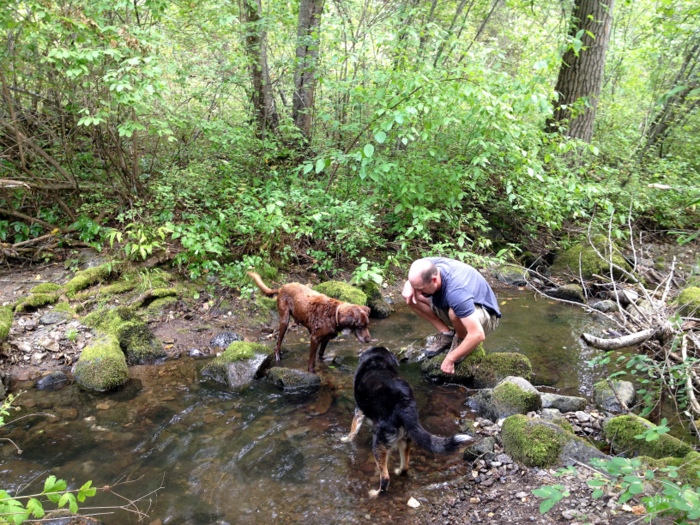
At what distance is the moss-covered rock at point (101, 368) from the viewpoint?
18.6ft

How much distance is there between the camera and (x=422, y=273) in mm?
5176

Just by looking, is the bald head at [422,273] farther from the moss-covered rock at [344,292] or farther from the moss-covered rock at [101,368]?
the moss-covered rock at [101,368]

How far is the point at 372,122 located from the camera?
7.04 metres

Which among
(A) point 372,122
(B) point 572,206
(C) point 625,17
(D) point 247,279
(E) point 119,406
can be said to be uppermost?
(C) point 625,17

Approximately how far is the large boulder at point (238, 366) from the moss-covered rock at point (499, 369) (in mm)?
2805

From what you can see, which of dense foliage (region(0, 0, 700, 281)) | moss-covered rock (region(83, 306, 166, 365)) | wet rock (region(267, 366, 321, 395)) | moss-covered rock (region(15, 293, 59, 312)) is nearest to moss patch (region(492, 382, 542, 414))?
wet rock (region(267, 366, 321, 395))

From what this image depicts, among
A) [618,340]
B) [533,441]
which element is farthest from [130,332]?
[618,340]

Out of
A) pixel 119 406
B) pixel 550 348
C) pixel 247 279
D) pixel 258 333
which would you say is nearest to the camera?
pixel 119 406

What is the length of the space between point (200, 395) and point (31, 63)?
654 cm

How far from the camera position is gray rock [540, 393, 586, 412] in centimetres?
519

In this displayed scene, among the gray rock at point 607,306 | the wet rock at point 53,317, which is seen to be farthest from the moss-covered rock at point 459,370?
the wet rock at point 53,317

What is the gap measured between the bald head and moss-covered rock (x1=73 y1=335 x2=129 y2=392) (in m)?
3.89

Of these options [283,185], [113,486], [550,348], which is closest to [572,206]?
[550,348]

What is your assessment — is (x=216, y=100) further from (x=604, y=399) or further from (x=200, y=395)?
(x=604, y=399)
